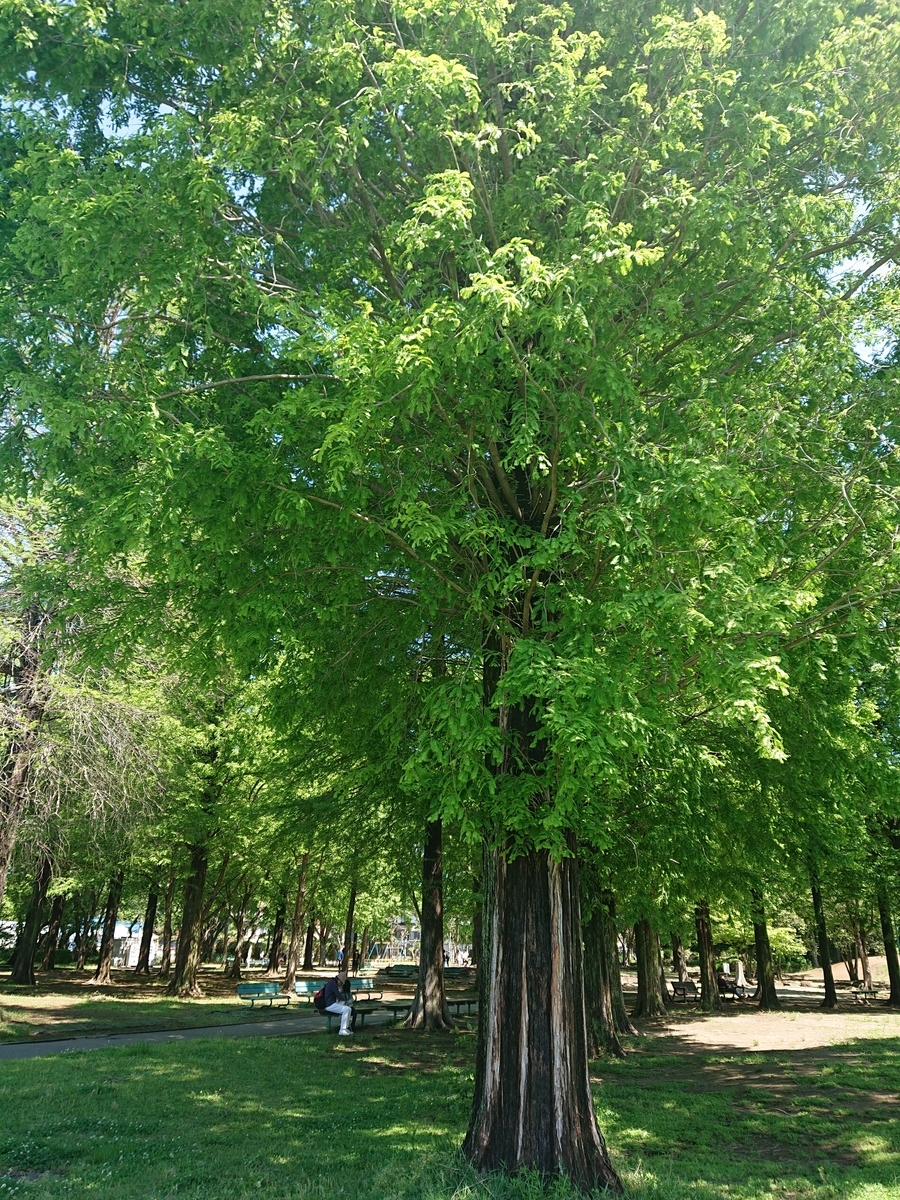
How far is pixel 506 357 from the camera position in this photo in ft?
21.3

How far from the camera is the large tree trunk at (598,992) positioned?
16172 mm

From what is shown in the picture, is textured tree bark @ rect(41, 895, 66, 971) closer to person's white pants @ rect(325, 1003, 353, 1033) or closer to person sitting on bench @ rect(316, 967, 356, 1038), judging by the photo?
person sitting on bench @ rect(316, 967, 356, 1038)

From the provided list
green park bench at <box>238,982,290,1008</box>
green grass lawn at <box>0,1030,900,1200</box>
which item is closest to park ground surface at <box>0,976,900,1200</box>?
green grass lawn at <box>0,1030,900,1200</box>

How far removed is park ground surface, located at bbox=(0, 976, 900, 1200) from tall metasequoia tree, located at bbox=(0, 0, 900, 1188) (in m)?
1.30

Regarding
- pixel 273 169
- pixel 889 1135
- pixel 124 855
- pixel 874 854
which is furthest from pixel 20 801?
pixel 874 854

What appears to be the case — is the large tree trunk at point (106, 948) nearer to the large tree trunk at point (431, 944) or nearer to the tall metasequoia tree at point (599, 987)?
the large tree trunk at point (431, 944)

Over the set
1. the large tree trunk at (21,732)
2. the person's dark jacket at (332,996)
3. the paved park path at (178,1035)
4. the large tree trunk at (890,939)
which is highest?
the large tree trunk at (21,732)

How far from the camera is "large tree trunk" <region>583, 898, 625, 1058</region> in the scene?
1617 cm

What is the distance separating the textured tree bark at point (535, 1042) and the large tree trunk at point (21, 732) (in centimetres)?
1191

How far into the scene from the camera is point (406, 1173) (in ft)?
23.5

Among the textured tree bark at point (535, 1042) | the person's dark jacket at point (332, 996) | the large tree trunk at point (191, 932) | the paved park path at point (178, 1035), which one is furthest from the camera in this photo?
the large tree trunk at point (191, 932)

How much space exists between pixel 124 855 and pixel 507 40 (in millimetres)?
26647

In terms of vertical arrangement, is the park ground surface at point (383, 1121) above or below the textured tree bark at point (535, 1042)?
below

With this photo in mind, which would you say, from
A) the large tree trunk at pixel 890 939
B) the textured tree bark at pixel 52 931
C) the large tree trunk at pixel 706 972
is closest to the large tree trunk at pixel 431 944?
the large tree trunk at pixel 706 972
